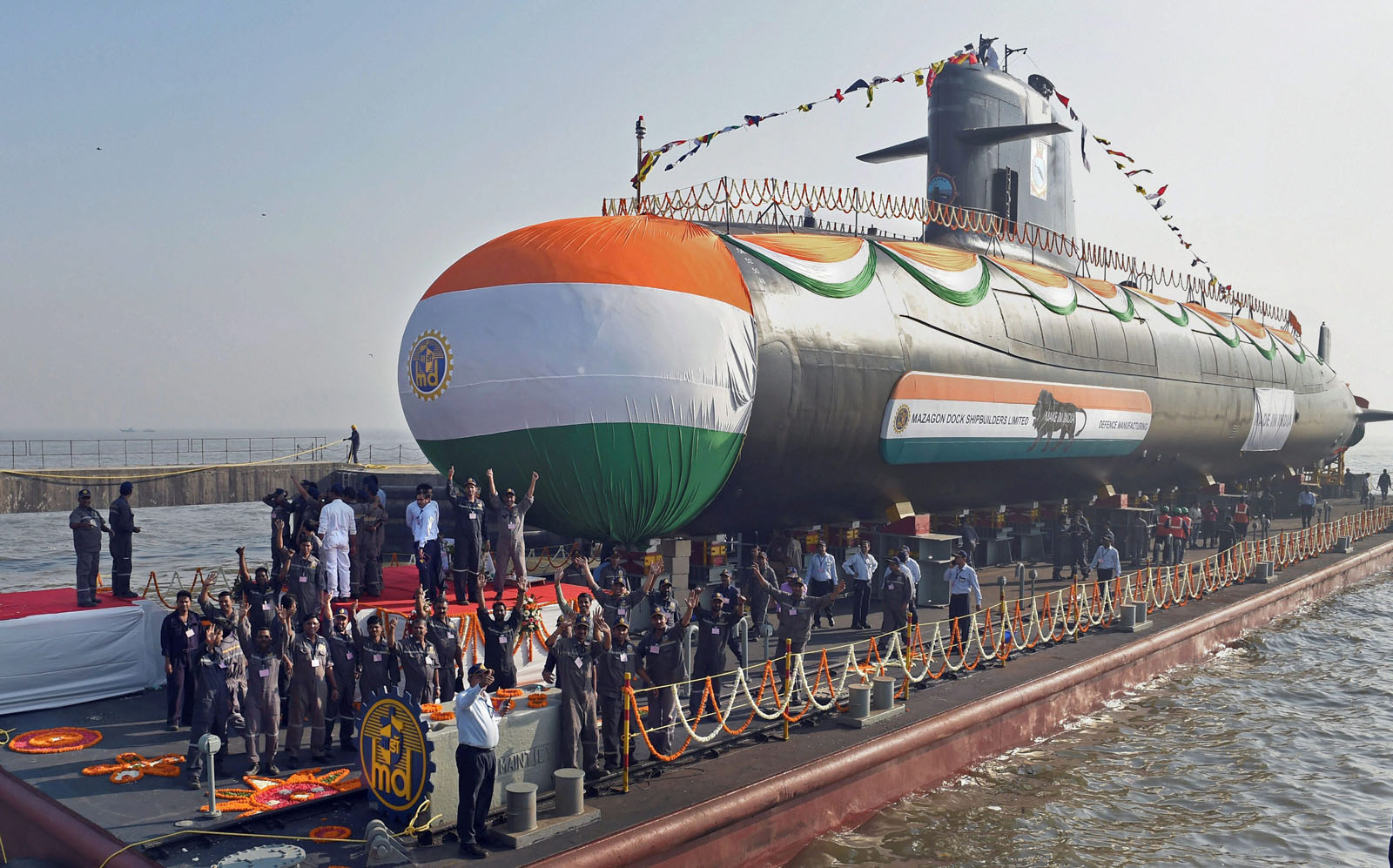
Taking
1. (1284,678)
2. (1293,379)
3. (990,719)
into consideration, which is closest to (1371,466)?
(1293,379)

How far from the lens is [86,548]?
1449 cm

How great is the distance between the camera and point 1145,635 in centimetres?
1925

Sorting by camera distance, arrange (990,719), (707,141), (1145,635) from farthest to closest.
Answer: (707,141) → (1145,635) → (990,719)

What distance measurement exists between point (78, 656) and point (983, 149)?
24463mm

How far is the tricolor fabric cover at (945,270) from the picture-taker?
2031 cm

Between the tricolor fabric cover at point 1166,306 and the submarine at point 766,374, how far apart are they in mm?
2930

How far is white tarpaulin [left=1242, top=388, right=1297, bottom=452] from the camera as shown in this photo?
3456 cm

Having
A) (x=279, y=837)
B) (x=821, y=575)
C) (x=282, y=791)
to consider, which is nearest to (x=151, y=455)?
(x=821, y=575)

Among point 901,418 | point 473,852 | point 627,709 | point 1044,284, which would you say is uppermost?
point 1044,284

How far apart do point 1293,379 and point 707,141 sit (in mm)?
27907

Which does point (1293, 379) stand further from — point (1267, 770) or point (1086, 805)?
point (1086, 805)

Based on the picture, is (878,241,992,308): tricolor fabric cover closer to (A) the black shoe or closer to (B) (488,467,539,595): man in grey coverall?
(B) (488,467,539,595): man in grey coverall

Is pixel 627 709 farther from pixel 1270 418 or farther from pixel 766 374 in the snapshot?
pixel 1270 418

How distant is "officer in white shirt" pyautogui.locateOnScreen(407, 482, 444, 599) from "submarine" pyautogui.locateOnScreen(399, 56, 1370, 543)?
1.34 m
